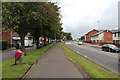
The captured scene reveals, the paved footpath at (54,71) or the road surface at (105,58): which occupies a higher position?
the paved footpath at (54,71)

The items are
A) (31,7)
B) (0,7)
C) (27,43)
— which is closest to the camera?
(0,7)

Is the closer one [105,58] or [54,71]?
[54,71]

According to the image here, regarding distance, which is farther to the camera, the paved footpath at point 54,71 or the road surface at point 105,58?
the road surface at point 105,58

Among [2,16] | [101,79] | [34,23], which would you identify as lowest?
[101,79]

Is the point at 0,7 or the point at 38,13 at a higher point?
the point at 38,13

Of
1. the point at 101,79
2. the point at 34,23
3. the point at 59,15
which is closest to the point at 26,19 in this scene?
the point at 34,23

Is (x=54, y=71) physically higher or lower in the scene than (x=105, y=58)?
higher

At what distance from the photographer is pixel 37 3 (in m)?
14.6

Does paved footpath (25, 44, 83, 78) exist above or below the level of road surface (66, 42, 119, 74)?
above

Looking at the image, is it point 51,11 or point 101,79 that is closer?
point 101,79

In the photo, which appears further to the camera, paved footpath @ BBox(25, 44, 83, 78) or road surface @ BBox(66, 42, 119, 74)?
road surface @ BBox(66, 42, 119, 74)

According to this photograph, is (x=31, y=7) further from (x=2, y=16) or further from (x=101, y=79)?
(x=101, y=79)

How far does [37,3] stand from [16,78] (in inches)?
399

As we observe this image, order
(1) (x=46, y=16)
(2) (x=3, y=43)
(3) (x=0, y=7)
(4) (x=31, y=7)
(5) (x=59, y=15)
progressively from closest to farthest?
(3) (x=0, y=7), (4) (x=31, y=7), (1) (x=46, y=16), (5) (x=59, y=15), (2) (x=3, y=43)
